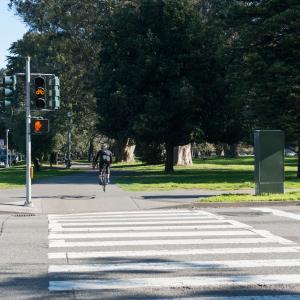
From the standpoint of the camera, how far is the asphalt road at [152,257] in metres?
7.34

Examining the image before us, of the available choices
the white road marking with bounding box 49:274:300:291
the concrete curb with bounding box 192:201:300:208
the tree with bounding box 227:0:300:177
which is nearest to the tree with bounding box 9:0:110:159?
the tree with bounding box 227:0:300:177

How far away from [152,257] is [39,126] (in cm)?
1035

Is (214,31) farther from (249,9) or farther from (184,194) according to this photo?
(184,194)

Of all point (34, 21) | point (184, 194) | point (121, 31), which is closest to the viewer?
point (184, 194)

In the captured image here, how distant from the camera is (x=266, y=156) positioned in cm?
2052

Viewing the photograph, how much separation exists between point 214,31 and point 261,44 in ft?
20.1

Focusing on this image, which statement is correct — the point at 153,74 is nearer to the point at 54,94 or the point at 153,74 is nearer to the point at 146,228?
the point at 54,94

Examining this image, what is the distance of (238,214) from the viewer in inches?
632

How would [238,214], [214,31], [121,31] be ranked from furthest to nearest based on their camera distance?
1. [121,31]
2. [214,31]
3. [238,214]

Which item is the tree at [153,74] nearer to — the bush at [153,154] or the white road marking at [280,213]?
the bush at [153,154]

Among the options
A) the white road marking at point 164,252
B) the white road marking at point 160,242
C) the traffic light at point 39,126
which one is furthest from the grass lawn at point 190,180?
the white road marking at point 164,252

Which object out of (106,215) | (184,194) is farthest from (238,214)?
(184,194)

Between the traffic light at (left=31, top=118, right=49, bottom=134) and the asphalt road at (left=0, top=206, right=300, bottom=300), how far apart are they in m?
4.24

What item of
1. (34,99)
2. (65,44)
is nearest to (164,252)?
(34,99)
